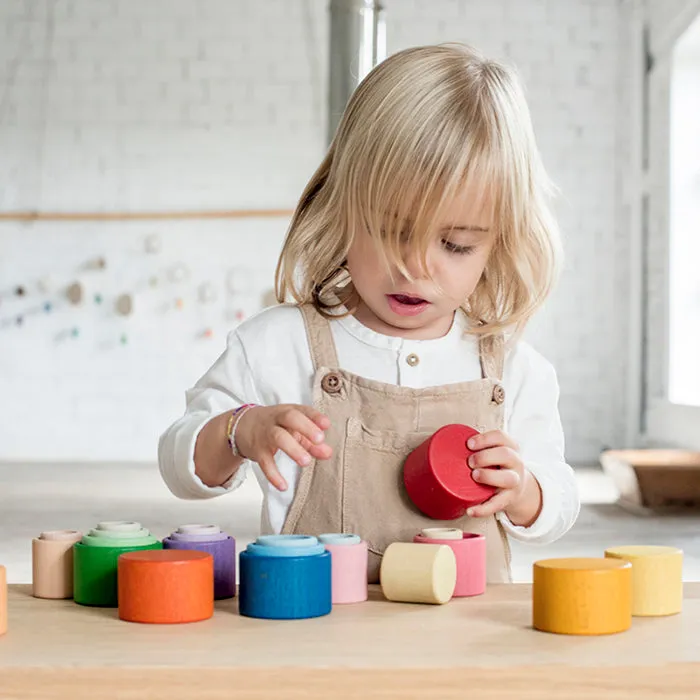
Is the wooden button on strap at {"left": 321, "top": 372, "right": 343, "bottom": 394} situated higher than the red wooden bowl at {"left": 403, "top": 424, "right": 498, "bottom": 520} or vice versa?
the wooden button on strap at {"left": 321, "top": 372, "right": 343, "bottom": 394}

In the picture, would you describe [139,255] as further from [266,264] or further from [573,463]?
[573,463]

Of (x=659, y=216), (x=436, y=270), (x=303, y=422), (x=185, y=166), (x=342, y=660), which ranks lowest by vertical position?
(x=342, y=660)

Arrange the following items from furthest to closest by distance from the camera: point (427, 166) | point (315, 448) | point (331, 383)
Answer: point (331, 383) < point (427, 166) < point (315, 448)

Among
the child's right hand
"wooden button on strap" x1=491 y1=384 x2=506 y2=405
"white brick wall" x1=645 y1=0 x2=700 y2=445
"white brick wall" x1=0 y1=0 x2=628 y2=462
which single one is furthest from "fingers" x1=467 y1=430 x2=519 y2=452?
"white brick wall" x1=0 y1=0 x2=628 y2=462

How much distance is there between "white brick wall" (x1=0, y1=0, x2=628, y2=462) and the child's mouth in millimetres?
4898

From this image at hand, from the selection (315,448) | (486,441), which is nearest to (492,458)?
(486,441)

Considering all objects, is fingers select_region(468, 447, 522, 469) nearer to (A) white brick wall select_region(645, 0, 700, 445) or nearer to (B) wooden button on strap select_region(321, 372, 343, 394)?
(B) wooden button on strap select_region(321, 372, 343, 394)

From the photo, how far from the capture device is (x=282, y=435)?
2.71ft

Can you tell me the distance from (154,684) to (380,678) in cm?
11

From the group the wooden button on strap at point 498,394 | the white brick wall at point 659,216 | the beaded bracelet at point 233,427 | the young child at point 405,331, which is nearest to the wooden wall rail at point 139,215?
the white brick wall at point 659,216

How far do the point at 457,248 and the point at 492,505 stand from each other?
0.83ft

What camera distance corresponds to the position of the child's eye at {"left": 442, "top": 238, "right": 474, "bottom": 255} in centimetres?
103

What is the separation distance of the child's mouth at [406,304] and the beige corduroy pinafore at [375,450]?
0.08m

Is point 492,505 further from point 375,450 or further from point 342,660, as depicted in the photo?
point 342,660
